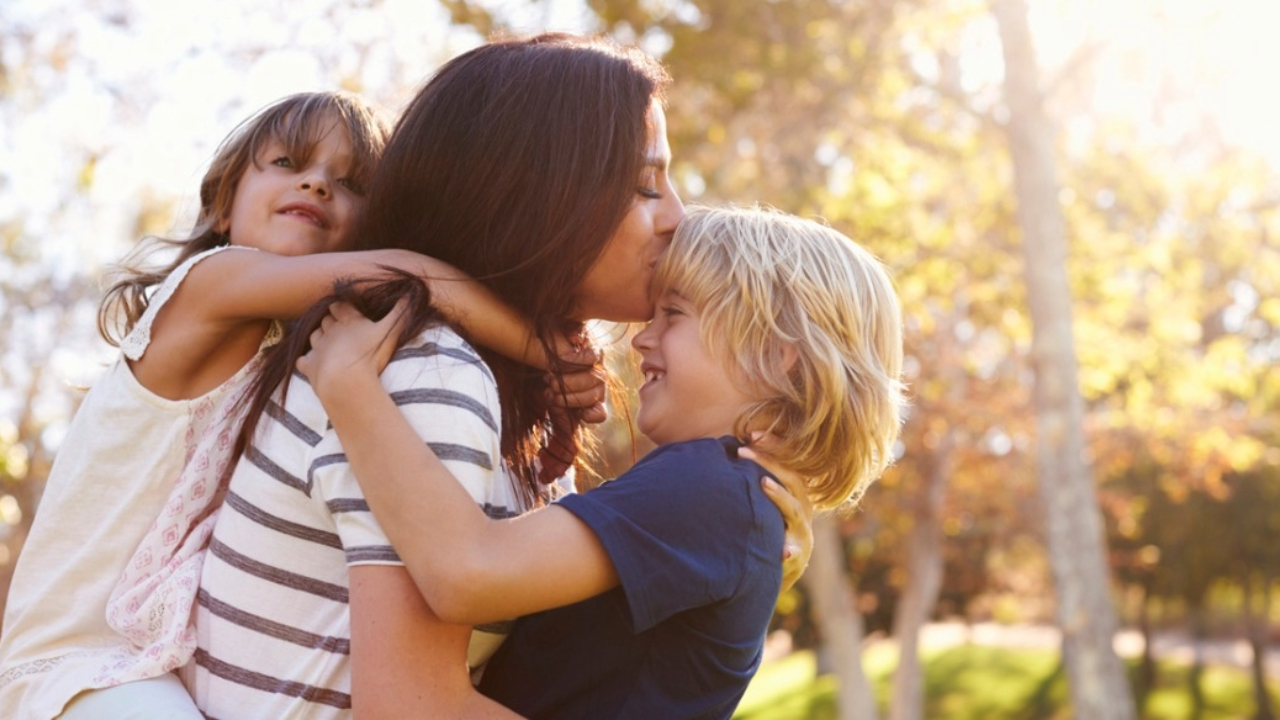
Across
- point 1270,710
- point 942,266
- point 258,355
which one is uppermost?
point 258,355

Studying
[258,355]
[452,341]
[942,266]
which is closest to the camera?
[452,341]

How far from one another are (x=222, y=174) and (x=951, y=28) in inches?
399

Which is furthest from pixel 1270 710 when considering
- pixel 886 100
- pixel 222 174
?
pixel 222 174

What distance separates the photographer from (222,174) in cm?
281

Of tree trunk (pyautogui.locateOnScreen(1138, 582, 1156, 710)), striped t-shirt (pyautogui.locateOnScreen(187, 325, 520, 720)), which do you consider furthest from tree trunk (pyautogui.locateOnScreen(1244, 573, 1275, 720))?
striped t-shirt (pyautogui.locateOnScreen(187, 325, 520, 720))

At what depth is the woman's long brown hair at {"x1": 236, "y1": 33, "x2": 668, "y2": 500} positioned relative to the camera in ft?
6.61

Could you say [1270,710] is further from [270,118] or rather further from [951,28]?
[270,118]

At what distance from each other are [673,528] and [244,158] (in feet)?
4.95

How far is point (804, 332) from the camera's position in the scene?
2129 millimetres

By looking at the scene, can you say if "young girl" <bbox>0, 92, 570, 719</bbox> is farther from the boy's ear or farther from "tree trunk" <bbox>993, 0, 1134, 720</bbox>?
"tree trunk" <bbox>993, 0, 1134, 720</bbox>

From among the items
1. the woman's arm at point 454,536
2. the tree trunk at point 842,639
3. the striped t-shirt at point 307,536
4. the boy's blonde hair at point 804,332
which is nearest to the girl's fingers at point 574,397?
the boy's blonde hair at point 804,332

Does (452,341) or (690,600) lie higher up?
(452,341)

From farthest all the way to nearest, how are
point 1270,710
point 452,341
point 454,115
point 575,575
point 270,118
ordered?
point 1270,710 < point 270,118 < point 454,115 < point 452,341 < point 575,575

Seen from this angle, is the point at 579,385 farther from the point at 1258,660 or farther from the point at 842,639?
the point at 1258,660
